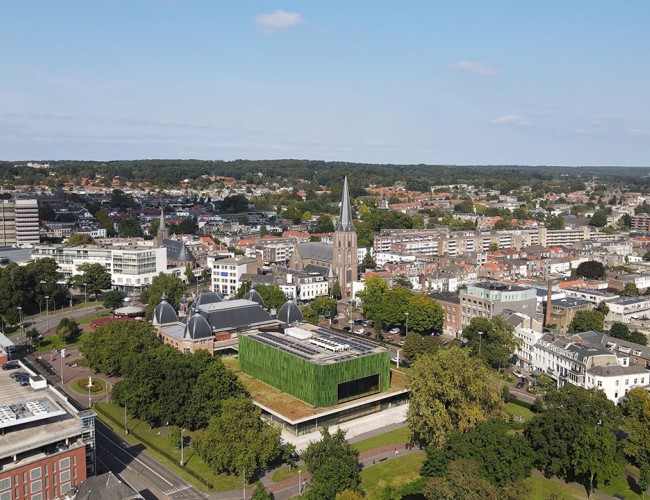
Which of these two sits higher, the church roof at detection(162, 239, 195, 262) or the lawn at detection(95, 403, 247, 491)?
the church roof at detection(162, 239, 195, 262)

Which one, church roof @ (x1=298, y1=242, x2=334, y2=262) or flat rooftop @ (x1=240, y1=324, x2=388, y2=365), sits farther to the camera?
church roof @ (x1=298, y1=242, x2=334, y2=262)

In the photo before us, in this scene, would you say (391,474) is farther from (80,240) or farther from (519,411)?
(80,240)

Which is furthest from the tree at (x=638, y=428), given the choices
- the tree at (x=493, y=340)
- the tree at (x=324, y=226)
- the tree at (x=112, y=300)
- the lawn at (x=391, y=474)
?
the tree at (x=324, y=226)

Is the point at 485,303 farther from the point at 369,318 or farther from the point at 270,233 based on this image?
the point at 270,233

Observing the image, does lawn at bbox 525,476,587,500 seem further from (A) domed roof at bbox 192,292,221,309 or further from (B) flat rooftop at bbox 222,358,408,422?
(A) domed roof at bbox 192,292,221,309

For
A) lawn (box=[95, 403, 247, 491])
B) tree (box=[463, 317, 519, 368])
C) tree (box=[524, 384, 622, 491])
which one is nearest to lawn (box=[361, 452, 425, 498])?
tree (box=[524, 384, 622, 491])

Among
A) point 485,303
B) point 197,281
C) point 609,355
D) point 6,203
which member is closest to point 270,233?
point 197,281

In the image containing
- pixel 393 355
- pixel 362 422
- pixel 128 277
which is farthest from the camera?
pixel 128 277
